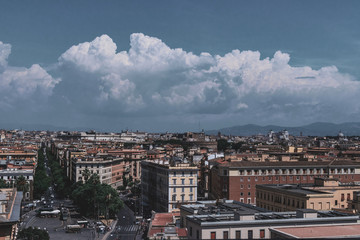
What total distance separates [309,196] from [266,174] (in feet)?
104

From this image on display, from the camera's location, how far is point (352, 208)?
55.4m

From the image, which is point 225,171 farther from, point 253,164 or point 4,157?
point 4,157

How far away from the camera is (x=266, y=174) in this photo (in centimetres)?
8706

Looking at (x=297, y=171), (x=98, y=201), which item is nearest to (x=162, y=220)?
(x=98, y=201)

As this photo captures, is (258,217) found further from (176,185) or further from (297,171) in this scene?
(297,171)

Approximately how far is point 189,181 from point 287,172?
1848 cm

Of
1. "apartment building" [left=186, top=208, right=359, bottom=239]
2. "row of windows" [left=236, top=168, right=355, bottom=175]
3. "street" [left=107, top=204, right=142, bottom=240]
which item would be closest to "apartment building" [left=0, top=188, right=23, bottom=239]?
"apartment building" [left=186, top=208, right=359, bottom=239]

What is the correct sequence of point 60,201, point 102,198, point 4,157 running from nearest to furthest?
point 102,198
point 60,201
point 4,157

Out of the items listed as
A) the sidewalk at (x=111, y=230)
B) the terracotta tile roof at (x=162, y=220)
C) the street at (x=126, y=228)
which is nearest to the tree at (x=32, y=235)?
the terracotta tile roof at (x=162, y=220)

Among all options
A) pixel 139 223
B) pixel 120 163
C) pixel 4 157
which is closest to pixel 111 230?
pixel 139 223

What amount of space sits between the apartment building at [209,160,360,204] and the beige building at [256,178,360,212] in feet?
50.5

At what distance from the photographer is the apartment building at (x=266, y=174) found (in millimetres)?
85375

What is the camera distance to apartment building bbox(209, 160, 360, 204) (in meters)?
85.4

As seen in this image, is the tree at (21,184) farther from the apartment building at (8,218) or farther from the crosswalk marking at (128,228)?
the apartment building at (8,218)
